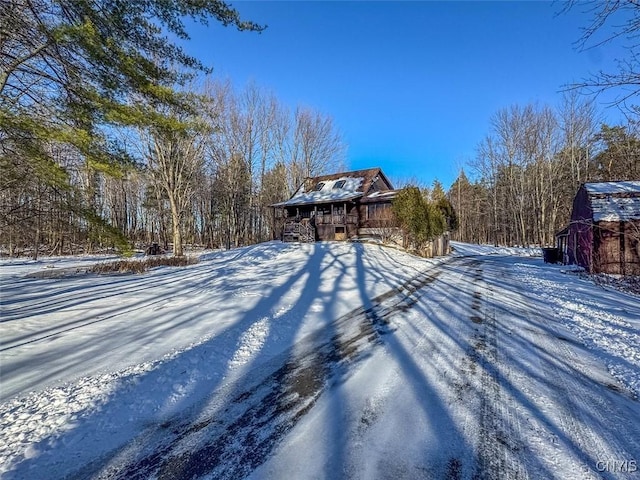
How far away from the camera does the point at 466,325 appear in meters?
5.45

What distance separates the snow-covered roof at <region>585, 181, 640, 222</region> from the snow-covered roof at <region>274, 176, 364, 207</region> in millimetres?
15220

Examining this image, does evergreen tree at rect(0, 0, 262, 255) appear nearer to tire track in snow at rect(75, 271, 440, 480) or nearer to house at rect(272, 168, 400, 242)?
tire track in snow at rect(75, 271, 440, 480)

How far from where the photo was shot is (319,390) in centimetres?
325

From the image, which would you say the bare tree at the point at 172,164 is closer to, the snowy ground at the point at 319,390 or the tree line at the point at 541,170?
the snowy ground at the point at 319,390

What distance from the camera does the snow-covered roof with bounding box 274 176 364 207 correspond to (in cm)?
2723

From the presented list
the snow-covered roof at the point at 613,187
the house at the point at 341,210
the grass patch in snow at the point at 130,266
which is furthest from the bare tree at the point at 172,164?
the snow-covered roof at the point at 613,187

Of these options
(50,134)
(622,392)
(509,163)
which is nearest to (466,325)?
(622,392)

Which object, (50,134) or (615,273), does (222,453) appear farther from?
(615,273)

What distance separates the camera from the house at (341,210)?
86.9 feet

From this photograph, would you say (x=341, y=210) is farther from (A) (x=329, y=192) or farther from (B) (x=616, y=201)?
(B) (x=616, y=201)

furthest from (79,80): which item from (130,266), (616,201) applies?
(616,201)

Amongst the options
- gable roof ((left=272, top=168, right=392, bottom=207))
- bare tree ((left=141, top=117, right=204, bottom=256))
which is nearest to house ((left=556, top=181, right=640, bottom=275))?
gable roof ((left=272, top=168, right=392, bottom=207))

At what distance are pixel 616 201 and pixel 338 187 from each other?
1964 centimetres

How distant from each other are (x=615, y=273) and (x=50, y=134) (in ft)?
66.5
